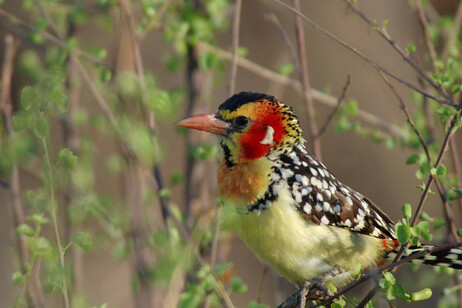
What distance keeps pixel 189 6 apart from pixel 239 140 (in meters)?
1.40

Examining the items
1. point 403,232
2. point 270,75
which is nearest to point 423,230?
point 403,232

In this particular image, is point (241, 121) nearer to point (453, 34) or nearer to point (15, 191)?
point (15, 191)

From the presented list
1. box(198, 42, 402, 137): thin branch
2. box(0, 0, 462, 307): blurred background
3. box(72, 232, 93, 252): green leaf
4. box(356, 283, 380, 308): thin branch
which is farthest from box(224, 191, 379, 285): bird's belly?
box(198, 42, 402, 137): thin branch

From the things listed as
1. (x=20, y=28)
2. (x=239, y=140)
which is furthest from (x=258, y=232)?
(x=20, y=28)

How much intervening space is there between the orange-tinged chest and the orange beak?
153 millimetres

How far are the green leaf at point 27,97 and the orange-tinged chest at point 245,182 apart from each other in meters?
0.95

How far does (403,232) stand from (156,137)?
1601 mm

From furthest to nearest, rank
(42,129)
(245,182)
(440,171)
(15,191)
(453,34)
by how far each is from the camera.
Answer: (453,34)
(15,191)
(245,182)
(440,171)
(42,129)

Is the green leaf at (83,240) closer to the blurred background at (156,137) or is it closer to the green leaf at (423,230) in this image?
the blurred background at (156,137)

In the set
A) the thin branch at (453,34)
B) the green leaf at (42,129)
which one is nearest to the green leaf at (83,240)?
the green leaf at (42,129)

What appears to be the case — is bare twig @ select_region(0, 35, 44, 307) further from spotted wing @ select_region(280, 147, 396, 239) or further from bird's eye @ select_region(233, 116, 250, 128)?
spotted wing @ select_region(280, 147, 396, 239)

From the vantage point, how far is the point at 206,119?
268 cm

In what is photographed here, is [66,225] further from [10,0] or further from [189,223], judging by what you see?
[10,0]

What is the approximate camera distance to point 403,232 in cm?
195
